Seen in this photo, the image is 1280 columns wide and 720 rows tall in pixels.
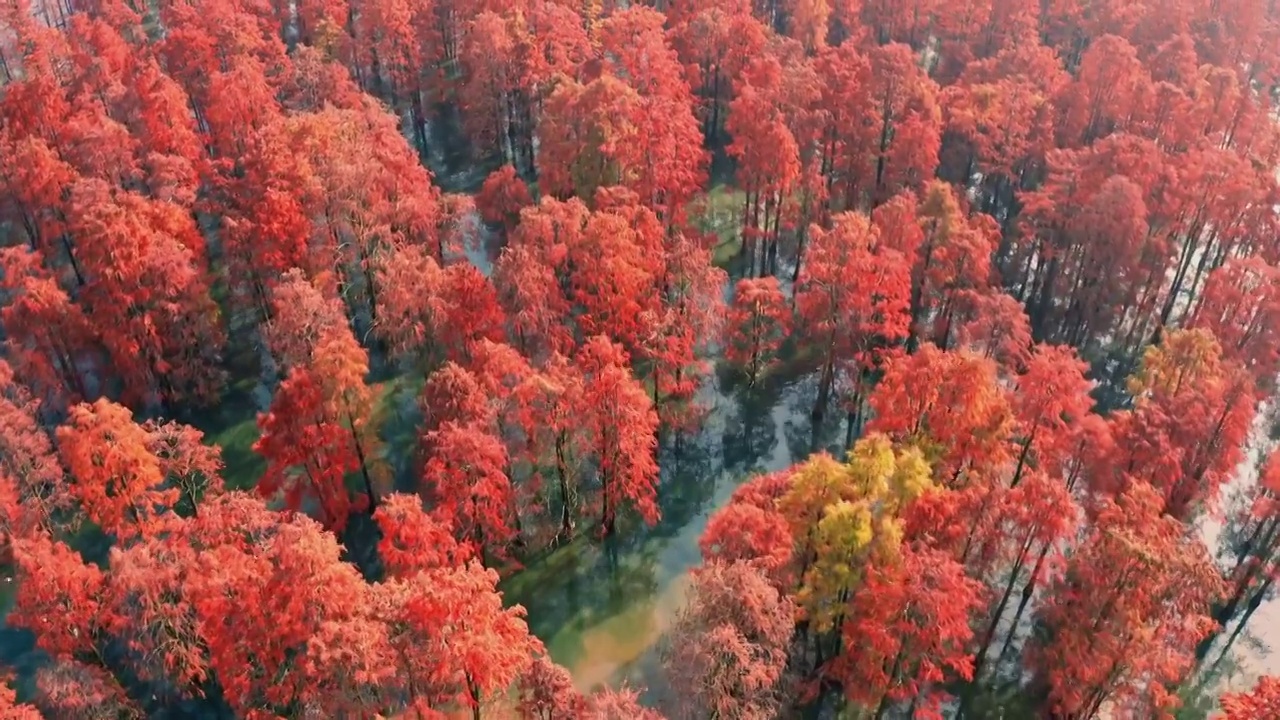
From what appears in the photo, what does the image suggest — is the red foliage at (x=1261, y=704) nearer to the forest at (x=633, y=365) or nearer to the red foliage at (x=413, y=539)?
the forest at (x=633, y=365)

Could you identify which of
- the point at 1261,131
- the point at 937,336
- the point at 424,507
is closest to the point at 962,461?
the point at 937,336

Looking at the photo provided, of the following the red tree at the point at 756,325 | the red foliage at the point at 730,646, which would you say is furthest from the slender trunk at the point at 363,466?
the red tree at the point at 756,325

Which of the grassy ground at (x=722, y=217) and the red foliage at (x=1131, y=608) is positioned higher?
the red foliage at (x=1131, y=608)

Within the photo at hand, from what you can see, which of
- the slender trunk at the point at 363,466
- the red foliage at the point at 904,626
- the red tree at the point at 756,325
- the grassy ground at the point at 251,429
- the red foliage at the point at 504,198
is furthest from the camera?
the red foliage at the point at 504,198

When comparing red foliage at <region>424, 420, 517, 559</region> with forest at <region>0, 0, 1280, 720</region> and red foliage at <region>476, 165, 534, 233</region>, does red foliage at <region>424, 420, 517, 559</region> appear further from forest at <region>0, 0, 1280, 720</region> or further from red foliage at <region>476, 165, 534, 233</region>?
red foliage at <region>476, 165, 534, 233</region>

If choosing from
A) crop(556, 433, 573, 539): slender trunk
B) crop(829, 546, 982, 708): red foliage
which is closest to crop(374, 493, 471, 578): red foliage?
crop(556, 433, 573, 539): slender trunk

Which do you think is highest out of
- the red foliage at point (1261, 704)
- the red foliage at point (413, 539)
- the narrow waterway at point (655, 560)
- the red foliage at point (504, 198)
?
the red foliage at point (504, 198)
